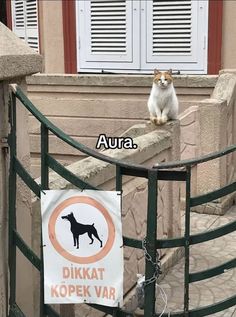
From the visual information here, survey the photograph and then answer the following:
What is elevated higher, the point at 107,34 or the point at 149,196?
the point at 107,34

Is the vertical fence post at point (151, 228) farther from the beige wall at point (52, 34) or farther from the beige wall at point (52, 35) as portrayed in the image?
the beige wall at point (52, 34)

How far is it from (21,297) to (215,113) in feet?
13.1

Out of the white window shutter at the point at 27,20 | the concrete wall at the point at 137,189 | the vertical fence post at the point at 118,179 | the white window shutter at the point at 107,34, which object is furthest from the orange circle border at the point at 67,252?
the white window shutter at the point at 27,20

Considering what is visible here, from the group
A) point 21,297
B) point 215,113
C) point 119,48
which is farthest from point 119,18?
point 21,297

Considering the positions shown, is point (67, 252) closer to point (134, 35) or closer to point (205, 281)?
point (205, 281)

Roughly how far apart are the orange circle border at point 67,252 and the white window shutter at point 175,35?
627cm

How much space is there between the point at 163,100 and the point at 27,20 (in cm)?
497

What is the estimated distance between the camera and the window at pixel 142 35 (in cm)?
870

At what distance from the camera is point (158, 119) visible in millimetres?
5465

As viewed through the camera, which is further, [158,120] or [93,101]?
[93,101]

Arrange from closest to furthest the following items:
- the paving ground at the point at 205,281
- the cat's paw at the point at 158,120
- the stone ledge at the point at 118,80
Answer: the paving ground at the point at 205,281, the cat's paw at the point at 158,120, the stone ledge at the point at 118,80

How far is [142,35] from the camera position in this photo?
9062 mm

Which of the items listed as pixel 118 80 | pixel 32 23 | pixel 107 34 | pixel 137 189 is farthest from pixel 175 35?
pixel 137 189

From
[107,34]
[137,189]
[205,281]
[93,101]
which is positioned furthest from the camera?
[107,34]
